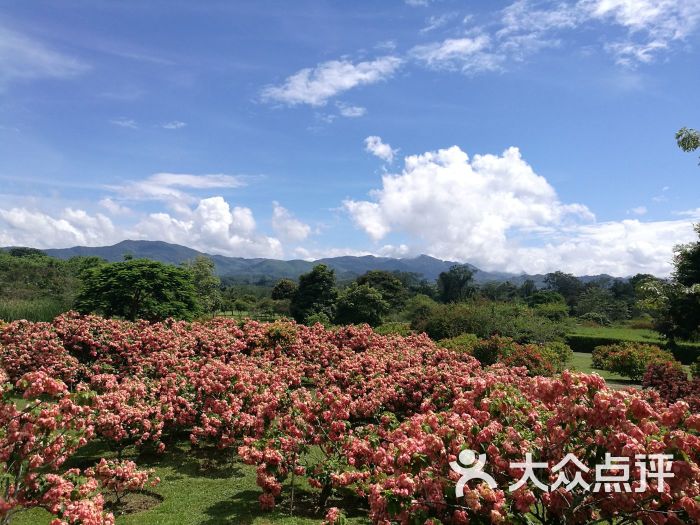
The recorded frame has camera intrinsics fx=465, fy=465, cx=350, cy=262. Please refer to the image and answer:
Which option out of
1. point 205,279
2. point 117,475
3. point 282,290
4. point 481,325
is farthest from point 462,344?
point 282,290

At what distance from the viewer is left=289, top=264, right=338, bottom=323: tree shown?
2082 inches

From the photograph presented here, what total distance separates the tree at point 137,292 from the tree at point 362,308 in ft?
69.3

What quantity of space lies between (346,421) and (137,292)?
17802 millimetres

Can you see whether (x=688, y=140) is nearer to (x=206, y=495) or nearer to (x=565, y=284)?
(x=206, y=495)

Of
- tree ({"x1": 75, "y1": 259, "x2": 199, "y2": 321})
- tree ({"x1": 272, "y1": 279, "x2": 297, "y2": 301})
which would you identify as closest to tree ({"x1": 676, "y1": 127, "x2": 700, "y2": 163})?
tree ({"x1": 75, "y1": 259, "x2": 199, "y2": 321})

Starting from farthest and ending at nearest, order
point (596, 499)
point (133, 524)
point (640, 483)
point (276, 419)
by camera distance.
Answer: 1. point (276, 419)
2. point (133, 524)
3. point (596, 499)
4. point (640, 483)

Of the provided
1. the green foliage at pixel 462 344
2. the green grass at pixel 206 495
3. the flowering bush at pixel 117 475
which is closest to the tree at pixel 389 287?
the green foliage at pixel 462 344

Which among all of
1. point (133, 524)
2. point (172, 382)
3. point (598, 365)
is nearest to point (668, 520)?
point (133, 524)

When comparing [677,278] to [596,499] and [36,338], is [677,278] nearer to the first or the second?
[596,499]

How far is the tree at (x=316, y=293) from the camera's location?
52.9 m

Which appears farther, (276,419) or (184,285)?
(184,285)

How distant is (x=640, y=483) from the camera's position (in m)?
4.27

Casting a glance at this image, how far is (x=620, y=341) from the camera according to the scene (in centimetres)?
3462

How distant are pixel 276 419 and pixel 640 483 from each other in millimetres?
7592
